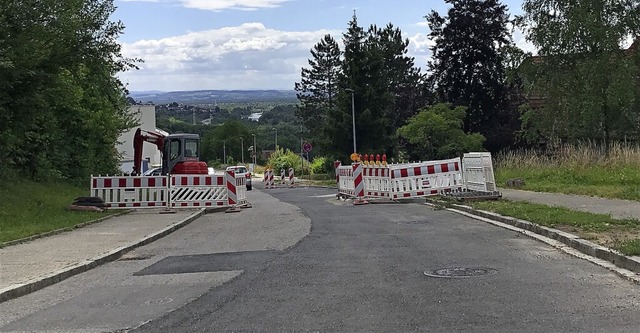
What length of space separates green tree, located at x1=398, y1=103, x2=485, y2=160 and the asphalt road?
31.0 metres

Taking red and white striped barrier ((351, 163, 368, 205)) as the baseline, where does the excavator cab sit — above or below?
above

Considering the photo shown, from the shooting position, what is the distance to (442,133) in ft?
149

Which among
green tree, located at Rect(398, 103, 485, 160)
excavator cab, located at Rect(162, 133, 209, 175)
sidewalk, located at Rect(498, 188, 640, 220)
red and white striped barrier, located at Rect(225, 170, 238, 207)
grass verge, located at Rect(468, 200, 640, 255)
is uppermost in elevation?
green tree, located at Rect(398, 103, 485, 160)

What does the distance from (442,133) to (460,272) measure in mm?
36671

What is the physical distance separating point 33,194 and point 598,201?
17.4 m

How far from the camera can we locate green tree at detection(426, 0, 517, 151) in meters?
53.7

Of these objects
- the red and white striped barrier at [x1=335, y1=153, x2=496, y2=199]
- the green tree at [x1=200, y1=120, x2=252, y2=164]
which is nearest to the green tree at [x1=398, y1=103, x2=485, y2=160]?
the red and white striped barrier at [x1=335, y1=153, x2=496, y2=199]

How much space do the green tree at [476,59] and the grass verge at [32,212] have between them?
34.3 meters

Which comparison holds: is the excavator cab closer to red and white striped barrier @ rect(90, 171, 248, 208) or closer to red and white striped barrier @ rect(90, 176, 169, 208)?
red and white striped barrier @ rect(90, 171, 248, 208)

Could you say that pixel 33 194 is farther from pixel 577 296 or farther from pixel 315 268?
pixel 577 296

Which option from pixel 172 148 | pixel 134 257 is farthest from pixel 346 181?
pixel 134 257

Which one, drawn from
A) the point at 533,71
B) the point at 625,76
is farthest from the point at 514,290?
the point at 533,71

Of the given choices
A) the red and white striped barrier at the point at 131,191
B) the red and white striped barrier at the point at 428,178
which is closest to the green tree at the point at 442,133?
the red and white striped barrier at the point at 428,178

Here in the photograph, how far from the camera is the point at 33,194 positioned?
23797 millimetres
